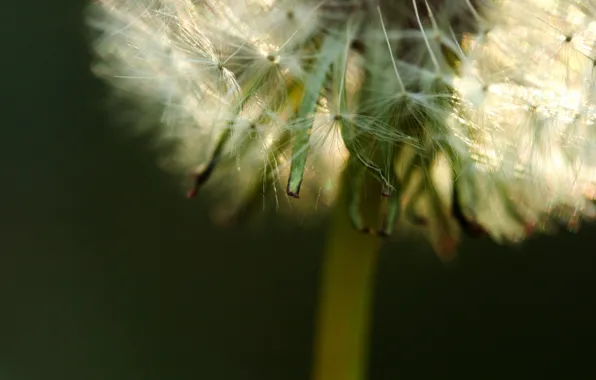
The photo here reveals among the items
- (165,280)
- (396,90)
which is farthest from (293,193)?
(165,280)

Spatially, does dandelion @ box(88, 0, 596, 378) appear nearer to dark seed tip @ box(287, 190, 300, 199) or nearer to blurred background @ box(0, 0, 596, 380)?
dark seed tip @ box(287, 190, 300, 199)

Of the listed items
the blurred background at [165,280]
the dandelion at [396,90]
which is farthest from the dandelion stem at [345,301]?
the blurred background at [165,280]

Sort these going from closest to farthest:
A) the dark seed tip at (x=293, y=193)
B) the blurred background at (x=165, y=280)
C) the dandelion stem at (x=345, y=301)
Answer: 1. the dark seed tip at (x=293, y=193)
2. the dandelion stem at (x=345, y=301)
3. the blurred background at (x=165, y=280)

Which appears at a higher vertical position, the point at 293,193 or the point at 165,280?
the point at 165,280

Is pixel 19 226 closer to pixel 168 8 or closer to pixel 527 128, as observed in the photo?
pixel 168 8

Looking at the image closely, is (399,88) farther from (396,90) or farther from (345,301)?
(345,301)

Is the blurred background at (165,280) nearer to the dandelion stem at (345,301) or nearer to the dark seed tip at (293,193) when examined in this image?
the dandelion stem at (345,301)

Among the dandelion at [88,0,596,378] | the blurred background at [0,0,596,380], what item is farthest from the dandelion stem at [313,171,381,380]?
the blurred background at [0,0,596,380]
